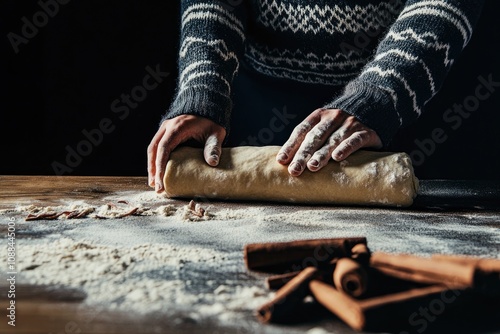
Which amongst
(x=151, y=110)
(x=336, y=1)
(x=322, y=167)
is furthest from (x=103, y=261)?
(x=151, y=110)

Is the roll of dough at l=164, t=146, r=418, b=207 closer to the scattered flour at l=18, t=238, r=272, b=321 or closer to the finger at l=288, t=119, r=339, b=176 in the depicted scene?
the finger at l=288, t=119, r=339, b=176

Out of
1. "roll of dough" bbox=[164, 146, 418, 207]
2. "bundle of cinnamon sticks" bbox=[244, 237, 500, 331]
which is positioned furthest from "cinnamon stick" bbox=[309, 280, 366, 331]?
"roll of dough" bbox=[164, 146, 418, 207]

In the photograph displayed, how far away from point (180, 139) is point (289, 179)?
0.33 meters

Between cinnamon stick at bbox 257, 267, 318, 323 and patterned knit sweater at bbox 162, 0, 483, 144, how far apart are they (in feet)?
2.44

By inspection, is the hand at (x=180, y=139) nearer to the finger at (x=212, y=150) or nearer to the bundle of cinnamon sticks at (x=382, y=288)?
the finger at (x=212, y=150)

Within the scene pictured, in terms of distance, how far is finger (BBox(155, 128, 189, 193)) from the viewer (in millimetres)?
1349

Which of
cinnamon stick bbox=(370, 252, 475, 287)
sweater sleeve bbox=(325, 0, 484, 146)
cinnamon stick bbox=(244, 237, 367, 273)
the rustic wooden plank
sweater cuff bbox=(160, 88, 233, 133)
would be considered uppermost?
sweater sleeve bbox=(325, 0, 484, 146)

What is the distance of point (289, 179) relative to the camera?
1.25m

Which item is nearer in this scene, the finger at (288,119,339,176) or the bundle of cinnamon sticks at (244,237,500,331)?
the bundle of cinnamon sticks at (244,237,500,331)

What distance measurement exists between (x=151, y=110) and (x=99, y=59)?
38cm

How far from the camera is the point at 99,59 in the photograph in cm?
273

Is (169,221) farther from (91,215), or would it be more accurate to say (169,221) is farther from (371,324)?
(371,324)

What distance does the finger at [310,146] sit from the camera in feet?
4.06

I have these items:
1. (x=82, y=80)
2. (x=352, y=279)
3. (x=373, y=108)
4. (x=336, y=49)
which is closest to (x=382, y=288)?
(x=352, y=279)
